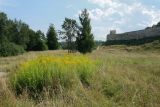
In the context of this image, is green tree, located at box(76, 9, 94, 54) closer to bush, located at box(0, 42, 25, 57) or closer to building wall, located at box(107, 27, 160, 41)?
bush, located at box(0, 42, 25, 57)

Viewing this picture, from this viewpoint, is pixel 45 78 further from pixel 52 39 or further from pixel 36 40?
pixel 36 40

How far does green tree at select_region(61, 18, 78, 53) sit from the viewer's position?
59.7 metres

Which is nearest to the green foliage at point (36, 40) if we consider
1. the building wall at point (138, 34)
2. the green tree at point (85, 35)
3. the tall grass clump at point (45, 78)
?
the building wall at point (138, 34)

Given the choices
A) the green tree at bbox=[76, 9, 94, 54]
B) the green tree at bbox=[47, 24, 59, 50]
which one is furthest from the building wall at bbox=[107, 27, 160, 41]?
the green tree at bbox=[76, 9, 94, 54]

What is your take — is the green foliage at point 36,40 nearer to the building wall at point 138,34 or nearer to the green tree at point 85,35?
the building wall at point 138,34

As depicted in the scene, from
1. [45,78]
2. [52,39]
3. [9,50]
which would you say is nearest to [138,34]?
[52,39]

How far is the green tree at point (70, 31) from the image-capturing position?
59719mm

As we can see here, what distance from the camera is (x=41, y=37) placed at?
9881 centimetres

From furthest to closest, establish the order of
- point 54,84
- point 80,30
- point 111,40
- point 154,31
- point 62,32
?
point 111,40
point 154,31
point 62,32
point 80,30
point 54,84

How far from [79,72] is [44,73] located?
1857 millimetres

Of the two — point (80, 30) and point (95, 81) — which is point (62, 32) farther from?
point (95, 81)

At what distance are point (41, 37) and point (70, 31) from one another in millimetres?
38131

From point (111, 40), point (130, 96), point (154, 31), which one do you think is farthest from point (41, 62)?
point (111, 40)

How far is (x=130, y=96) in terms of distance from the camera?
900cm
